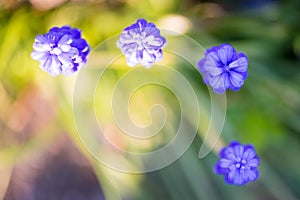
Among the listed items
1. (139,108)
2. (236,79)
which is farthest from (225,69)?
(139,108)

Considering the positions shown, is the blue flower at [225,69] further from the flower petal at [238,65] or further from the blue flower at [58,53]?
the blue flower at [58,53]

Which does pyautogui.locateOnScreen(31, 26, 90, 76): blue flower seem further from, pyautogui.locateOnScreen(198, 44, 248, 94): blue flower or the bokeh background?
the bokeh background

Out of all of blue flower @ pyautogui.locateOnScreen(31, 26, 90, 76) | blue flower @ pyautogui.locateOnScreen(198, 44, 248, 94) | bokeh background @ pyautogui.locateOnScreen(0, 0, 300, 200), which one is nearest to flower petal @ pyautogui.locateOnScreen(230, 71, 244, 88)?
blue flower @ pyautogui.locateOnScreen(198, 44, 248, 94)

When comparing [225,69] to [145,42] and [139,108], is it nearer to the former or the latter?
[145,42]

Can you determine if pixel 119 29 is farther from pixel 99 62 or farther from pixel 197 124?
pixel 197 124

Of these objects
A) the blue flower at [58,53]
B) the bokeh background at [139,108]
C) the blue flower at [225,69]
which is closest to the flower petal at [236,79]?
the blue flower at [225,69]

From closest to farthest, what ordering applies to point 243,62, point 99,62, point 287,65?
point 243,62
point 99,62
point 287,65

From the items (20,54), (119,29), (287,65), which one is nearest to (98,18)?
(119,29)
